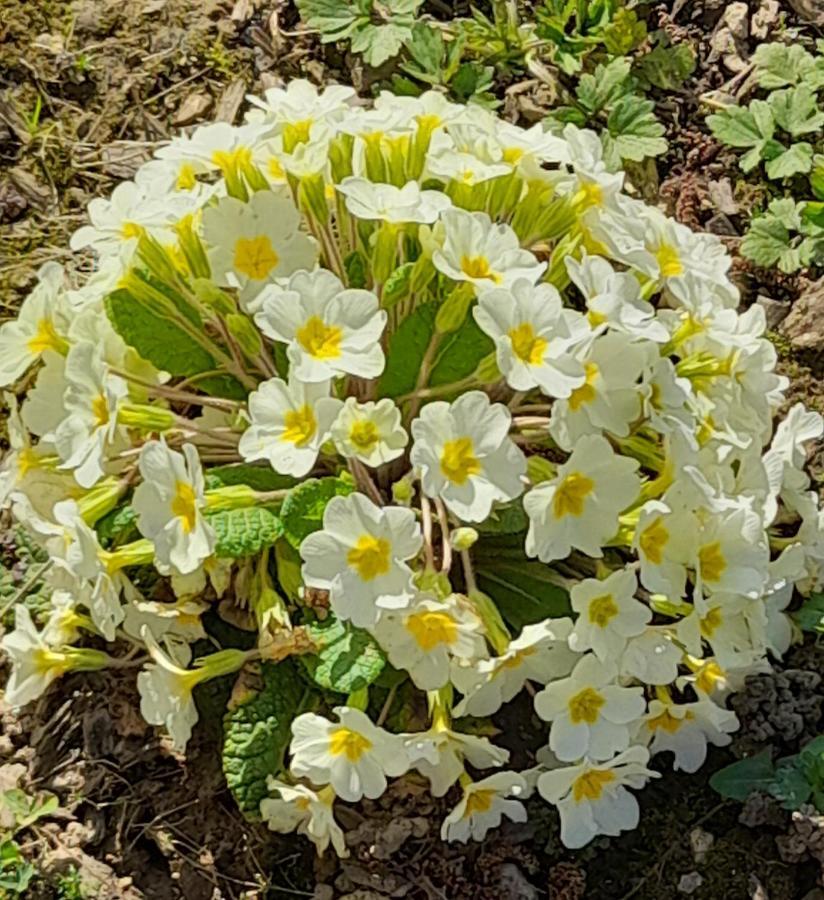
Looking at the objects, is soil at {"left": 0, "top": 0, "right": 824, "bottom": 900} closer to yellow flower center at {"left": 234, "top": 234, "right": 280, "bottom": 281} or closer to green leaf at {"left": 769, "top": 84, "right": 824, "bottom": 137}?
green leaf at {"left": 769, "top": 84, "right": 824, "bottom": 137}

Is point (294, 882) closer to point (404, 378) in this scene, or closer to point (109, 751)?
point (109, 751)

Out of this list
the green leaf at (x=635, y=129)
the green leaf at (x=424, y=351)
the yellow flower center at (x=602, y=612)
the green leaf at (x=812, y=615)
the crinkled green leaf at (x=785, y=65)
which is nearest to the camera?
the yellow flower center at (x=602, y=612)

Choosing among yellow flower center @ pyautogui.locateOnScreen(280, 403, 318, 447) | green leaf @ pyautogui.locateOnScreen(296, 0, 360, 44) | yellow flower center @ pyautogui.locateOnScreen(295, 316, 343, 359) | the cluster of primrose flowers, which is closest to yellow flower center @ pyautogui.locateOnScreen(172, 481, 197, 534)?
the cluster of primrose flowers

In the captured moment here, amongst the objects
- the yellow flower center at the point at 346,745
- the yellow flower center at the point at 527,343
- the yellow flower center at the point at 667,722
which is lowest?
the yellow flower center at the point at 667,722

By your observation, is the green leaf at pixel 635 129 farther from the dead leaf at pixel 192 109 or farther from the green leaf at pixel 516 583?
the green leaf at pixel 516 583

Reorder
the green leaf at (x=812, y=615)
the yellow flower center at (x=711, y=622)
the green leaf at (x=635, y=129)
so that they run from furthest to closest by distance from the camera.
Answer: the green leaf at (x=635, y=129) < the green leaf at (x=812, y=615) < the yellow flower center at (x=711, y=622)

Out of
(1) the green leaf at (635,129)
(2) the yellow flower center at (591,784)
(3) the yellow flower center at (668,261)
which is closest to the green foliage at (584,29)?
(1) the green leaf at (635,129)

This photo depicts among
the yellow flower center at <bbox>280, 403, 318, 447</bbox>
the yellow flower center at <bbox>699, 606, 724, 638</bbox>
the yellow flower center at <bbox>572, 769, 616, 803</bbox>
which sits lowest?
the yellow flower center at <bbox>572, 769, 616, 803</bbox>
